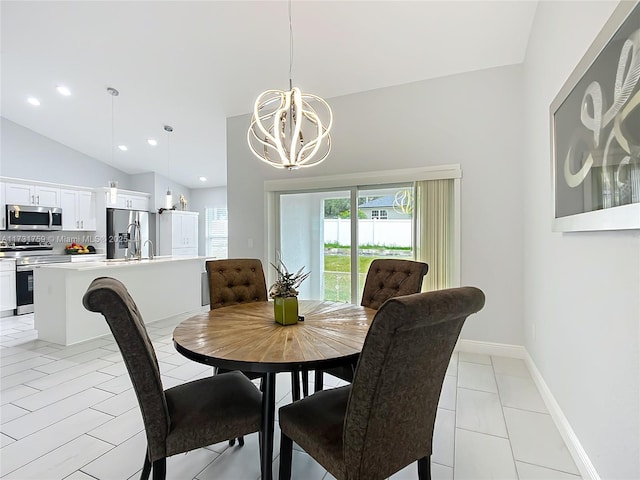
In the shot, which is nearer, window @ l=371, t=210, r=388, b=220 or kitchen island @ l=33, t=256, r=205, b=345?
kitchen island @ l=33, t=256, r=205, b=345

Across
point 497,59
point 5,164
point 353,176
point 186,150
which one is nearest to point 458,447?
point 353,176

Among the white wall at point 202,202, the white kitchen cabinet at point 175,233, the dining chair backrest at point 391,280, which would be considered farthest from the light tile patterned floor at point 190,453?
the white wall at point 202,202

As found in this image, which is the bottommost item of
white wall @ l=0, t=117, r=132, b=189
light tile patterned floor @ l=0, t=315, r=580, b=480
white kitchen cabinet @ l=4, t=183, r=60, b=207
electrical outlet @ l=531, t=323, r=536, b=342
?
light tile patterned floor @ l=0, t=315, r=580, b=480

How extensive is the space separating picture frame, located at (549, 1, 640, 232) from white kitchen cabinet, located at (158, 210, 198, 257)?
7.38 metres

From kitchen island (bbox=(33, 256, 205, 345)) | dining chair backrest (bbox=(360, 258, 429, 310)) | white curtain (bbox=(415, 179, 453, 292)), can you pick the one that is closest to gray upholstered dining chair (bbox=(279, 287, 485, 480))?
dining chair backrest (bbox=(360, 258, 429, 310))

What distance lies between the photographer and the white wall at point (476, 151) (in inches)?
131

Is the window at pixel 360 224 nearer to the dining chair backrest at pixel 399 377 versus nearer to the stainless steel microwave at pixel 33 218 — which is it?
the dining chair backrest at pixel 399 377

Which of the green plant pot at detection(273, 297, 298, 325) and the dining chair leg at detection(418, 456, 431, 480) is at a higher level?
the green plant pot at detection(273, 297, 298, 325)

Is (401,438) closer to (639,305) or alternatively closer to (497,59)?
(639,305)

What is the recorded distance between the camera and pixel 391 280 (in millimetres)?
2455

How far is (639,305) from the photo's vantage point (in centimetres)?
119

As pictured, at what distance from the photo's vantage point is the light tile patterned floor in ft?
5.63

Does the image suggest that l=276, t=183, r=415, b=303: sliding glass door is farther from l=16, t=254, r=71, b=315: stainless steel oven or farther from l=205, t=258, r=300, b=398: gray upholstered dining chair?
l=16, t=254, r=71, b=315: stainless steel oven

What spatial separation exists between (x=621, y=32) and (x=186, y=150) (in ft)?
21.9
